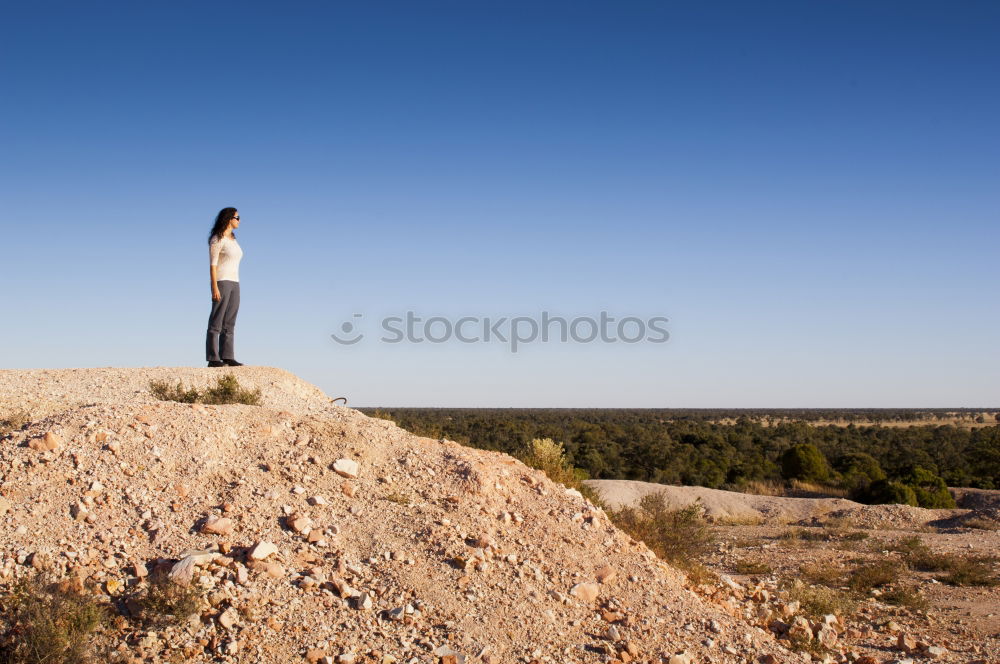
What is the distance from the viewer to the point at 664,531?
8656 millimetres

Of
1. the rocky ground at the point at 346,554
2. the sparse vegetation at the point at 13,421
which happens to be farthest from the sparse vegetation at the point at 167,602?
the sparse vegetation at the point at 13,421

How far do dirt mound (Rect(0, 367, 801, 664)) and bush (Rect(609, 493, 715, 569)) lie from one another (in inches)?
38.1

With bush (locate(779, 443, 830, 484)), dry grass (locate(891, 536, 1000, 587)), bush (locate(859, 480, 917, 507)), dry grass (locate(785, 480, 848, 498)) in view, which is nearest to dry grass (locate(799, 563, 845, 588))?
dry grass (locate(891, 536, 1000, 587))

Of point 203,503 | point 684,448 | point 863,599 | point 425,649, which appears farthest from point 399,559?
point 684,448

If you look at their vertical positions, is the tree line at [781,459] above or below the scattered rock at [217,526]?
below

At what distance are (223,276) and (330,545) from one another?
4708mm

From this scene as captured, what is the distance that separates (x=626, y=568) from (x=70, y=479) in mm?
4398

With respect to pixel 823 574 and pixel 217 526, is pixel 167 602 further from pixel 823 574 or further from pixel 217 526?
pixel 823 574

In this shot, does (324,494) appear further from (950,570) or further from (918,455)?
(918,455)

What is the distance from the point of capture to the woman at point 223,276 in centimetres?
911

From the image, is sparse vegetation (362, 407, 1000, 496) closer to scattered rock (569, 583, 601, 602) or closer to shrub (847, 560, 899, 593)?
shrub (847, 560, 899, 593)

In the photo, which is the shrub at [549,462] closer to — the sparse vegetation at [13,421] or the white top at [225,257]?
the white top at [225,257]

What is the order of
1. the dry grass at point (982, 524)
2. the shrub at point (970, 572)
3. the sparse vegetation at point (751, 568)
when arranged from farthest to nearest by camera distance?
the dry grass at point (982, 524) → the sparse vegetation at point (751, 568) → the shrub at point (970, 572)

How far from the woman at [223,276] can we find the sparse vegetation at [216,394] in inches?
40.2
